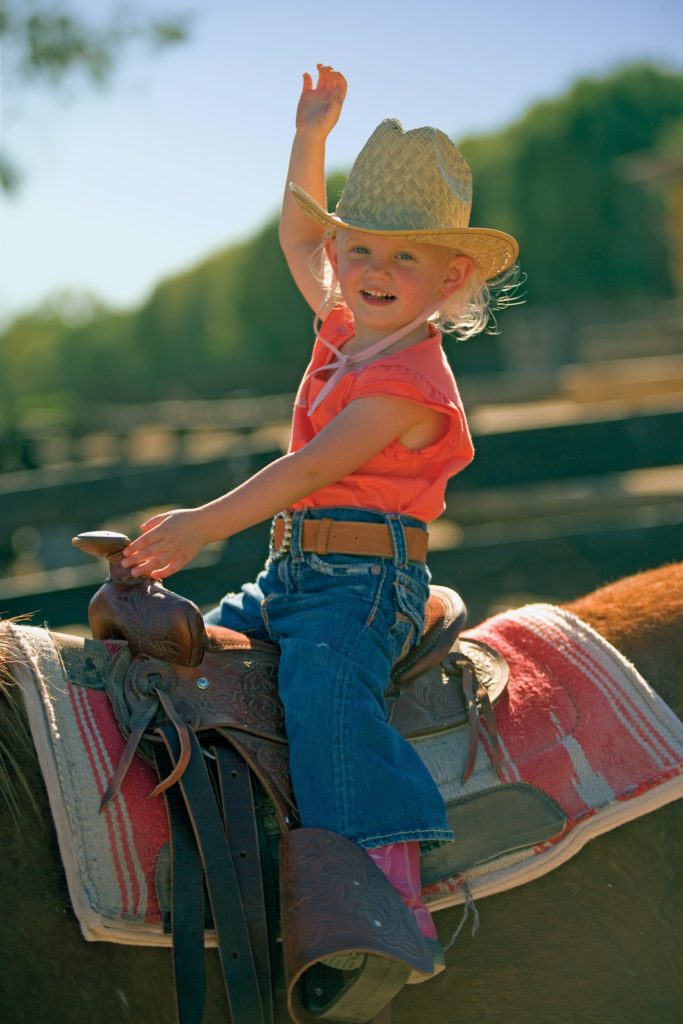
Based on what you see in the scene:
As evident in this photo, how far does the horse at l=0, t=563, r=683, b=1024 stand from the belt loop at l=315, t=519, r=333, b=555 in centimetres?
62

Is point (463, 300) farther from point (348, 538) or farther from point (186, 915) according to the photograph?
point (186, 915)

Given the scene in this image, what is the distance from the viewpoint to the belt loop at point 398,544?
7.49 ft

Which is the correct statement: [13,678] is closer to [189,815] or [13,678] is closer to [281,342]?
[189,815]

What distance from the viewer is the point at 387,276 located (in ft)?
7.57

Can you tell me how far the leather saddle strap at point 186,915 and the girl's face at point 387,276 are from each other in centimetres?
99

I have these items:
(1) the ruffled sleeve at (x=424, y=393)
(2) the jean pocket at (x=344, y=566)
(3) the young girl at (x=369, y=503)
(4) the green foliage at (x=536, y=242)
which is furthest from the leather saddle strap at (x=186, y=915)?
(4) the green foliage at (x=536, y=242)

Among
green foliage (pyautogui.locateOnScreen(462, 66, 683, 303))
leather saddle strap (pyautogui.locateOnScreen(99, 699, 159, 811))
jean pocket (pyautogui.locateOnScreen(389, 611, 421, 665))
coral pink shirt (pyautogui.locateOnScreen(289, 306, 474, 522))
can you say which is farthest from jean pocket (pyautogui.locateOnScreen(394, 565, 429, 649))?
green foliage (pyautogui.locateOnScreen(462, 66, 683, 303))

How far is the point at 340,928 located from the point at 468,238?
1328 millimetres

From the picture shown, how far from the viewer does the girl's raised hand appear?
2.76 m

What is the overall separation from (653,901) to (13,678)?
135 centimetres

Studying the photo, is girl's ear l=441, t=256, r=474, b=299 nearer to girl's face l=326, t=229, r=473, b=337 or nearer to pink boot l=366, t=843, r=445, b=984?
girl's face l=326, t=229, r=473, b=337

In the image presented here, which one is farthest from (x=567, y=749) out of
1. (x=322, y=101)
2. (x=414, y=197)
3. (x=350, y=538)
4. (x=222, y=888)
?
(x=322, y=101)

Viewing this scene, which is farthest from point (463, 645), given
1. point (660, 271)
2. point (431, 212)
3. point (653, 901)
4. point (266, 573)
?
point (660, 271)

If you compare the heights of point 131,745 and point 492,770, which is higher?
point 131,745
